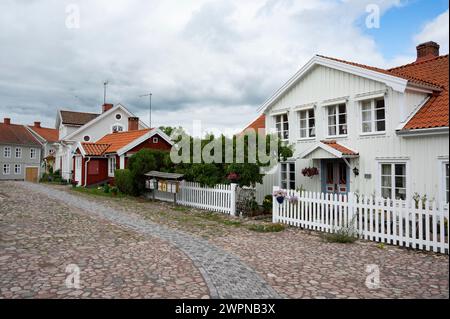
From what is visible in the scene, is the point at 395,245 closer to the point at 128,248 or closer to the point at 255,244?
the point at 255,244

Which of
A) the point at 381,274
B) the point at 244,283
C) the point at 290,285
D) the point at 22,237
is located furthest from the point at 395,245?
the point at 22,237

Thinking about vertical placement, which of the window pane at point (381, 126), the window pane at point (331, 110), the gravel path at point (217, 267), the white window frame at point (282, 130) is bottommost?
the gravel path at point (217, 267)

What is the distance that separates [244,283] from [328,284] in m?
1.35

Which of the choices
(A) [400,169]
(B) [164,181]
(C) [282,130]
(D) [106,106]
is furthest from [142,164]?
(D) [106,106]

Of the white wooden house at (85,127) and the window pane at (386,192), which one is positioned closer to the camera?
the window pane at (386,192)

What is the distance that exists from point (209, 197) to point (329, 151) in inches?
208

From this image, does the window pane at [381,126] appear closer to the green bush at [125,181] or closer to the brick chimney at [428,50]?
the brick chimney at [428,50]

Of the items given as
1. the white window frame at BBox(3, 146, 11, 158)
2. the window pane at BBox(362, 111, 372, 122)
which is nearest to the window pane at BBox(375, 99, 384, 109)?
the window pane at BBox(362, 111, 372, 122)

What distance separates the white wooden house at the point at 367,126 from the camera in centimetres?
1077

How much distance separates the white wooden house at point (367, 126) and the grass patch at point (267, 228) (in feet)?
13.2

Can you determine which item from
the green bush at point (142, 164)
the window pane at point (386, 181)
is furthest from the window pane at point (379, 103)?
the green bush at point (142, 164)

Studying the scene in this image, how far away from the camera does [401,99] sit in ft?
37.3

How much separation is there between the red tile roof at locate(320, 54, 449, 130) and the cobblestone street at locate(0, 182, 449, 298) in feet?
17.2

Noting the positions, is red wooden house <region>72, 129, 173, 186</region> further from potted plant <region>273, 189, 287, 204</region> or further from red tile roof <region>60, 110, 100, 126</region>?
potted plant <region>273, 189, 287, 204</region>
